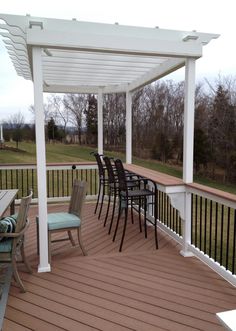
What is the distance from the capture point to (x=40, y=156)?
3.19 meters

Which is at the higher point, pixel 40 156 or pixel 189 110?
pixel 189 110

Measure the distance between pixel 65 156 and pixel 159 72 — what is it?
8499 mm

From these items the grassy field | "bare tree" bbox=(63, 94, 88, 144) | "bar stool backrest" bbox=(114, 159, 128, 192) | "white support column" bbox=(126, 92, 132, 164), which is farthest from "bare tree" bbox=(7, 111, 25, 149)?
"bar stool backrest" bbox=(114, 159, 128, 192)

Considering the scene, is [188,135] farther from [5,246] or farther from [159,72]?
[5,246]

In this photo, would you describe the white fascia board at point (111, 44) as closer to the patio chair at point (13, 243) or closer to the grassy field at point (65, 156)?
the patio chair at point (13, 243)

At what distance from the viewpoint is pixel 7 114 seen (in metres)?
12.8

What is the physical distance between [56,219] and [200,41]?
103 inches

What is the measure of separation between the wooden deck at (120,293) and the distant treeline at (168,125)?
25.9 ft

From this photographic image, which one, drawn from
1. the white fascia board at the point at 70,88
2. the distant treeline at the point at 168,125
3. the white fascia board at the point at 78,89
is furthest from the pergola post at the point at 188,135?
the distant treeline at the point at 168,125

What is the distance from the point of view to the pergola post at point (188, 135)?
11.5ft

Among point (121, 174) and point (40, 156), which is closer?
point (40, 156)

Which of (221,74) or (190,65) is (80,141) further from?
(190,65)

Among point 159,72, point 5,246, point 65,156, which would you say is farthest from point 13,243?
point 65,156

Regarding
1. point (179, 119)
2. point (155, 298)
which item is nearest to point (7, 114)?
point (179, 119)
